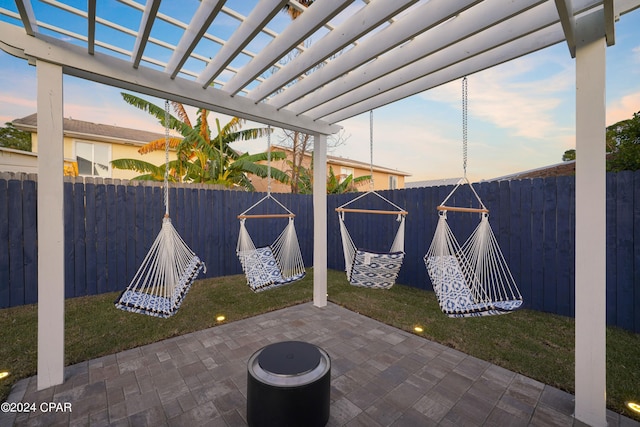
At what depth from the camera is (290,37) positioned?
185 cm

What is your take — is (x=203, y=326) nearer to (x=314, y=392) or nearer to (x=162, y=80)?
(x=314, y=392)

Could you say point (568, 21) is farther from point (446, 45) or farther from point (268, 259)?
point (268, 259)

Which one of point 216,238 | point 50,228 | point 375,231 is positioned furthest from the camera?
point 375,231

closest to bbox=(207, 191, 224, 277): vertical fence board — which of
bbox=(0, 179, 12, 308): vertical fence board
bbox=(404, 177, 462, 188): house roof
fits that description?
bbox=(0, 179, 12, 308): vertical fence board

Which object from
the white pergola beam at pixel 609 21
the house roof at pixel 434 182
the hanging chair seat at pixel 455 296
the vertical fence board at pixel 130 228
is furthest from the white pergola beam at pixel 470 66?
the house roof at pixel 434 182

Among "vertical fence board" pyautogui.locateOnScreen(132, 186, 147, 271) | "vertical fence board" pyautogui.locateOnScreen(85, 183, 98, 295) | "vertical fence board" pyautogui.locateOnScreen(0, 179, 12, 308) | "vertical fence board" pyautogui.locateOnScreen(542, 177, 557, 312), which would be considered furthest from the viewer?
"vertical fence board" pyautogui.locateOnScreen(132, 186, 147, 271)

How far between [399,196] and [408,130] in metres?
3.52

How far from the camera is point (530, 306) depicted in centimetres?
369

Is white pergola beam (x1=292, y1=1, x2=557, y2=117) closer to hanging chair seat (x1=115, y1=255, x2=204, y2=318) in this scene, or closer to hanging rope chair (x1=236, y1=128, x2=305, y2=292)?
hanging rope chair (x1=236, y1=128, x2=305, y2=292)

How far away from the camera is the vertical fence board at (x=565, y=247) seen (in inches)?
134

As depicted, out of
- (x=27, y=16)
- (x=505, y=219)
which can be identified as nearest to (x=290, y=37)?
(x=27, y=16)

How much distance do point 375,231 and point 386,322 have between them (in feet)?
8.72

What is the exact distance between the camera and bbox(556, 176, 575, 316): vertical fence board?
3396 mm

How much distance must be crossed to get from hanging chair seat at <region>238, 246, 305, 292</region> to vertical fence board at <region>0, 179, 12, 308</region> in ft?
10.6
